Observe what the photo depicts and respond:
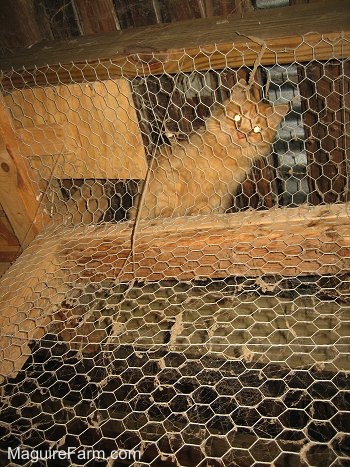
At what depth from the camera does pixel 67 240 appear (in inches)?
58.9

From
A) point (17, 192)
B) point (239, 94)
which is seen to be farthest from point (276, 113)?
point (17, 192)

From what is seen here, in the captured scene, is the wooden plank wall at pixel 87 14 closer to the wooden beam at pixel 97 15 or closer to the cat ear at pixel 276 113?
the wooden beam at pixel 97 15

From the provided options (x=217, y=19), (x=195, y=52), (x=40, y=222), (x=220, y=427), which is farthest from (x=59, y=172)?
(x=220, y=427)

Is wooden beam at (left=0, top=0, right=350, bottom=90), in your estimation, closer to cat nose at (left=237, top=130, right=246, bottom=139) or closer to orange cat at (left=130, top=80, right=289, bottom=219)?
orange cat at (left=130, top=80, right=289, bottom=219)

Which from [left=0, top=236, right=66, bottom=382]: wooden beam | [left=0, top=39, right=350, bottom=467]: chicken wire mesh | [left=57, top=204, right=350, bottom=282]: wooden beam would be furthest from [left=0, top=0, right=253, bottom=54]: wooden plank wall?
[left=0, top=236, right=66, bottom=382]: wooden beam

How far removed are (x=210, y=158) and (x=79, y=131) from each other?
100 cm

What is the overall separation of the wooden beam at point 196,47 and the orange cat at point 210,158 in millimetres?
621

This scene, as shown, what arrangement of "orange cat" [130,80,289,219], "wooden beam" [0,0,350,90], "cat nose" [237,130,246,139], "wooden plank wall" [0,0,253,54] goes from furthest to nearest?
1. "cat nose" [237,130,246,139]
2. "orange cat" [130,80,289,219]
3. "wooden plank wall" [0,0,253,54]
4. "wooden beam" [0,0,350,90]

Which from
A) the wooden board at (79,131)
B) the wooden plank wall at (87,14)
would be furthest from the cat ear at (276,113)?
the wooden board at (79,131)

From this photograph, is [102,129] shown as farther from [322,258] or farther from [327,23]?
[322,258]

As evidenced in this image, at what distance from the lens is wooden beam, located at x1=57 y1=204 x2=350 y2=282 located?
1227 mm

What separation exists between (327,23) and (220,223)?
0.75m

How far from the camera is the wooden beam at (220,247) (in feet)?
4.02

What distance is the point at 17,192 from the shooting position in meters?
1.65
